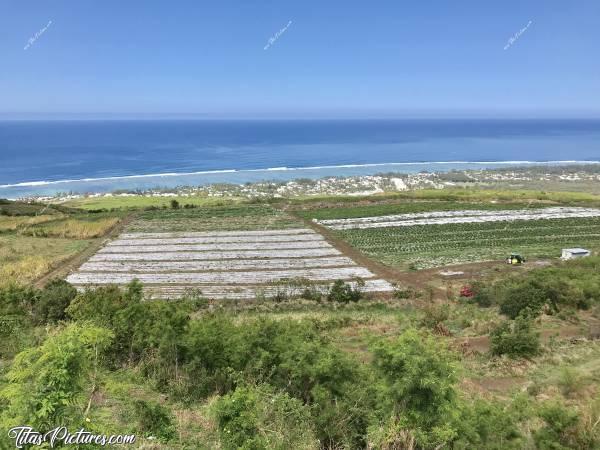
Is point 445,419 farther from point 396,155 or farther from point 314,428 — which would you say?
point 396,155

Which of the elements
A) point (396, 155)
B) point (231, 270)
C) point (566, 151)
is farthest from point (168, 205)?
point (566, 151)

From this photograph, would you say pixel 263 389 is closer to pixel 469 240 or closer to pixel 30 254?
pixel 30 254

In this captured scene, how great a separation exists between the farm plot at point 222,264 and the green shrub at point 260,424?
13.5m

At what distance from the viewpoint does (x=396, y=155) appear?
105875 mm

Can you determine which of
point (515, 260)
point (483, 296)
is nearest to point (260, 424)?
point (483, 296)

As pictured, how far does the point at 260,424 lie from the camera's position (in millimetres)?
6031

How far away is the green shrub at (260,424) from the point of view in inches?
219

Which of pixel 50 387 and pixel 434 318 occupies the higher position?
pixel 50 387

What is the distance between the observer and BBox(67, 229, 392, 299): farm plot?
21531 mm

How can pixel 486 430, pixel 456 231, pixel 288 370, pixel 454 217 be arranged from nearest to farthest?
pixel 486 430 → pixel 288 370 → pixel 456 231 → pixel 454 217

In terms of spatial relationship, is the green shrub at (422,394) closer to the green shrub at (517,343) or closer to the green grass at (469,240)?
the green shrub at (517,343)

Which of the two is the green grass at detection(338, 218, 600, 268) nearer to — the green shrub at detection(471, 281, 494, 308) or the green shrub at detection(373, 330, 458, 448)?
the green shrub at detection(471, 281, 494, 308)

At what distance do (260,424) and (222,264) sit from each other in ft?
64.2

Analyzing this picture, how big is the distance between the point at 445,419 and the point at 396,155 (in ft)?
340
